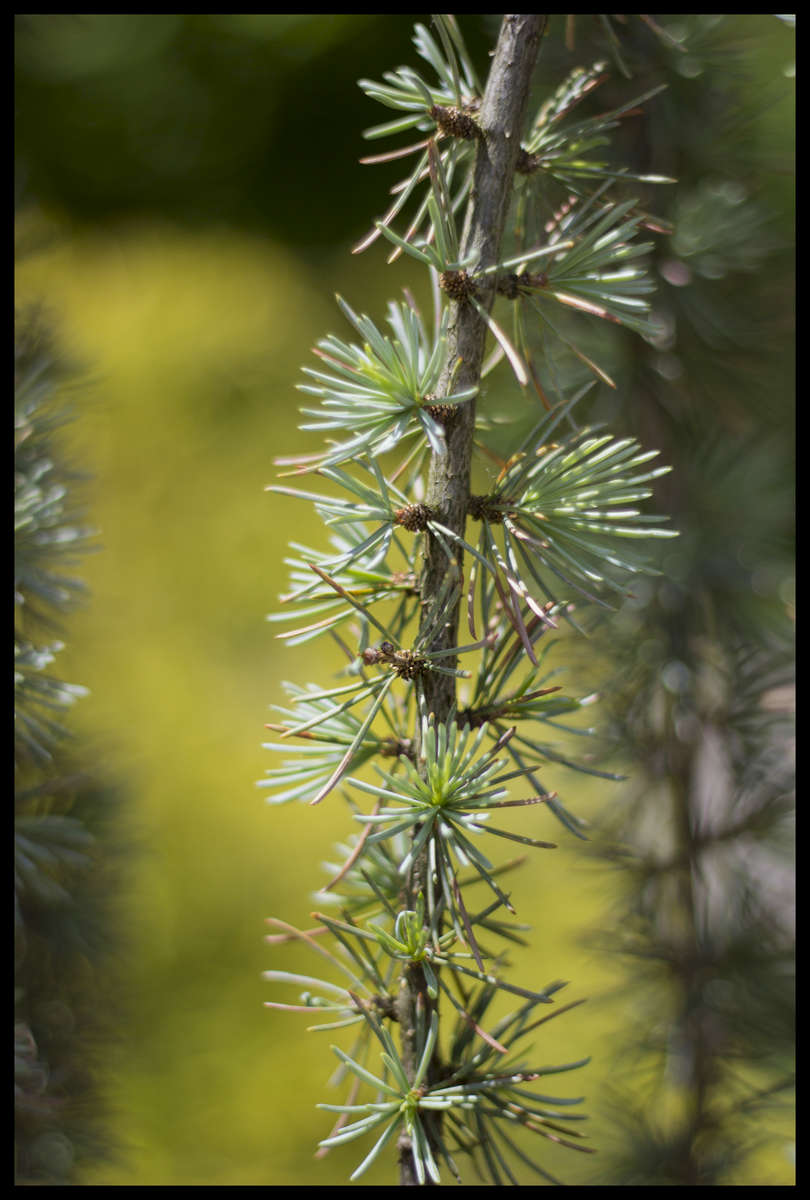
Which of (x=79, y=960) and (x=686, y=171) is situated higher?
(x=686, y=171)

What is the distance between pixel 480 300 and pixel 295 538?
1.52 ft

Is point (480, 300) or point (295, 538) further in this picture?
point (295, 538)

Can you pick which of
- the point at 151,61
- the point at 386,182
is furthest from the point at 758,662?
the point at 151,61

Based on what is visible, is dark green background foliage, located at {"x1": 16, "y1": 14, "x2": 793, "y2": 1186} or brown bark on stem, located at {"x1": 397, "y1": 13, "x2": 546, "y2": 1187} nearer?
brown bark on stem, located at {"x1": 397, "y1": 13, "x2": 546, "y2": 1187}

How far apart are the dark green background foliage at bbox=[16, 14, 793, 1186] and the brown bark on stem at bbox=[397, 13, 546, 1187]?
0.54ft

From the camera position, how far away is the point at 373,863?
0.82 feet

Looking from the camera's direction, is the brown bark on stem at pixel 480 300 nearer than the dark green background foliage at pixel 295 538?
Yes

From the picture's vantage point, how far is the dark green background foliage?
0.39 meters

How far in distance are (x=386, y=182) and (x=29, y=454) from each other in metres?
0.40

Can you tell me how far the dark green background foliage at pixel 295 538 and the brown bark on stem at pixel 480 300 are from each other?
17 cm

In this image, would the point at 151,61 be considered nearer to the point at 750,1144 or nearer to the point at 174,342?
Result: the point at 174,342

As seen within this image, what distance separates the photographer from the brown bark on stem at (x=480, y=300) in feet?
0.66

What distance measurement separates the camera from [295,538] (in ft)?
2.15

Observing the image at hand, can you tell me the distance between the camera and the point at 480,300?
0.67 feet
